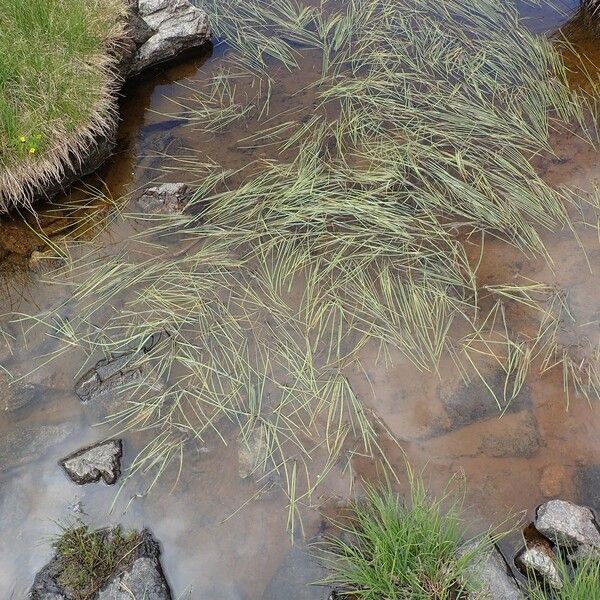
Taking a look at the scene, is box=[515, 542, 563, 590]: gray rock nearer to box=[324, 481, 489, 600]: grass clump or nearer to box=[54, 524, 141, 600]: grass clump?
box=[324, 481, 489, 600]: grass clump

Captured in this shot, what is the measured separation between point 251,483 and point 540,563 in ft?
4.87

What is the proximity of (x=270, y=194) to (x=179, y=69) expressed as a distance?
2.00 m

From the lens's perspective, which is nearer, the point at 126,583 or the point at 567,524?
the point at 126,583

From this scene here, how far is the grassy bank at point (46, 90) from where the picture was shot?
13.4 ft

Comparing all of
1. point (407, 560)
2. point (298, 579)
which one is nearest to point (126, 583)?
point (298, 579)

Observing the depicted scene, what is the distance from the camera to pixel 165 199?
448 centimetres

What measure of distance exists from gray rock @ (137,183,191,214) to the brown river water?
94cm

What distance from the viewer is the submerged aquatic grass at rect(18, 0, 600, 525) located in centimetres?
347

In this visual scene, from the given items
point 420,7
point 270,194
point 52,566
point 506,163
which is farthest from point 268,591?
point 420,7

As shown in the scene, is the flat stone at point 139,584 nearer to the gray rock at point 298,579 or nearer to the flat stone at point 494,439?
the gray rock at point 298,579

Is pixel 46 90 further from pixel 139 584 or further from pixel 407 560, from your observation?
pixel 407 560

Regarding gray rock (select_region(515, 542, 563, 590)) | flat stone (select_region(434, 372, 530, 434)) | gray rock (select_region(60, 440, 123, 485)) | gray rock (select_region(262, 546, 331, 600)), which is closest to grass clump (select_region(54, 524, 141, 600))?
gray rock (select_region(60, 440, 123, 485))

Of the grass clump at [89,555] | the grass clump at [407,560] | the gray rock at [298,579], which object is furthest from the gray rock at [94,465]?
the grass clump at [407,560]

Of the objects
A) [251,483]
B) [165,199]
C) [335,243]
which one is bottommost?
[251,483]
